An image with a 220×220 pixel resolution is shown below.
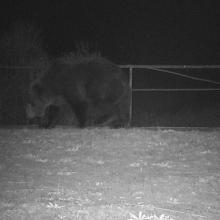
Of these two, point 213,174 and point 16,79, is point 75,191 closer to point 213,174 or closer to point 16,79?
point 213,174

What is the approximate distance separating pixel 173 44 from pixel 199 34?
6.62 feet

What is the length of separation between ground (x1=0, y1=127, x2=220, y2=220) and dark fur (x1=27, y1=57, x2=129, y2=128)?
166 centimetres

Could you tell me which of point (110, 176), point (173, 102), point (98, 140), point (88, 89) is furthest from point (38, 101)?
point (173, 102)

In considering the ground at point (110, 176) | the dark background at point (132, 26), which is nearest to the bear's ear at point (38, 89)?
the ground at point (110, 176)

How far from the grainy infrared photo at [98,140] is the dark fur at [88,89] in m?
0.02

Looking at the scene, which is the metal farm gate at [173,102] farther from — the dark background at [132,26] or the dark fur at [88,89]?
the dark background at [132,26]

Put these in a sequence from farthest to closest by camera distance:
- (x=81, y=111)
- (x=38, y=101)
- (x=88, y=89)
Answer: (x=38, y=101)
(x=81, y=111)
(x=88, y=89)

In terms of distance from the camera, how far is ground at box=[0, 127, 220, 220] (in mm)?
4828

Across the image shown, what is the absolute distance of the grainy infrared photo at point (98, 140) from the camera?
5.11 m

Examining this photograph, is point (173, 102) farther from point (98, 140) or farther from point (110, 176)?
point (110, 176)

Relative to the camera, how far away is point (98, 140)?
927 cm

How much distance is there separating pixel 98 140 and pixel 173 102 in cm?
1406

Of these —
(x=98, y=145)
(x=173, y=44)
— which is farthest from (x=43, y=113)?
(x=173, y=44)

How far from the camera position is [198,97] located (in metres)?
25.8
